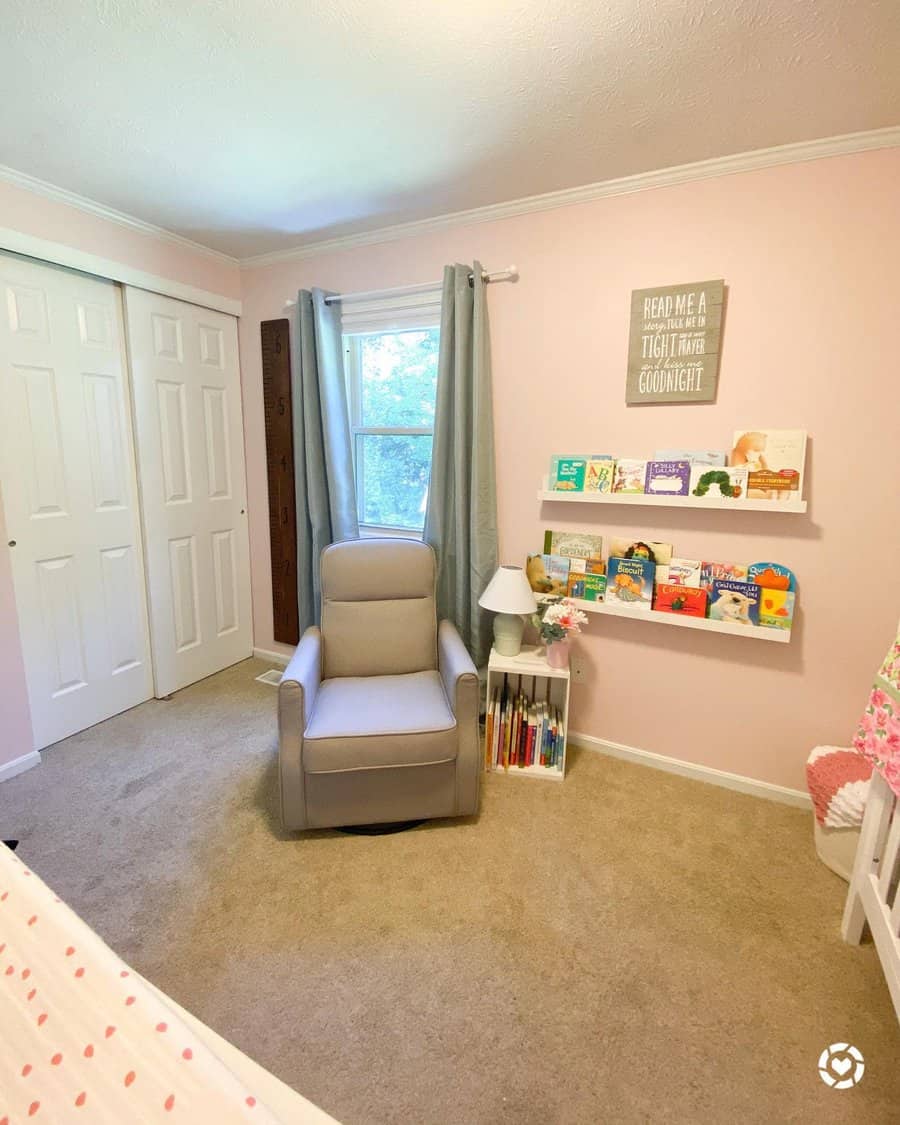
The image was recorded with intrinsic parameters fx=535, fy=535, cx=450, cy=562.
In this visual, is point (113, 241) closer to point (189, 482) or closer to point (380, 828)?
point (189, 482)

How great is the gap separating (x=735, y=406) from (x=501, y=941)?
193cm

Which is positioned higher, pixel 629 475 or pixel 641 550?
pixel 629 475

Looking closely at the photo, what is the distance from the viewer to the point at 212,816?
196 centimetres

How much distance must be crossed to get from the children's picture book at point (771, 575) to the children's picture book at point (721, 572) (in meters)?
0.02

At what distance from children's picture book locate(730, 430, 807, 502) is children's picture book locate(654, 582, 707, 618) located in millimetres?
413

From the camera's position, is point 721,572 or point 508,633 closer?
point 721,572

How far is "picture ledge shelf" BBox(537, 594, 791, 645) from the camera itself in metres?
1.94

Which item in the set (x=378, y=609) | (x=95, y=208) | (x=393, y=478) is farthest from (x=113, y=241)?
(x=378, y=609)

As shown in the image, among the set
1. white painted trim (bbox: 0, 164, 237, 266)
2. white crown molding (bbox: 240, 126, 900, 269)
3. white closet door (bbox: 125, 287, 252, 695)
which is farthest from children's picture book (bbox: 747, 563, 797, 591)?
white painted trim (bbox: 0, 164, 237, 266)

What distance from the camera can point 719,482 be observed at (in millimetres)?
1970

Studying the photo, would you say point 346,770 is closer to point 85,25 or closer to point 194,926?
point 194,926

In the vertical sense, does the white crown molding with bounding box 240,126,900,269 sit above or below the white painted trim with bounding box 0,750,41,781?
above

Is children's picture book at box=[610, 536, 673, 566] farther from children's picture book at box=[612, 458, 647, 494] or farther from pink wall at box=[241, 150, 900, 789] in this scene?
children's picture book at box=[612, 458, 647, 494]

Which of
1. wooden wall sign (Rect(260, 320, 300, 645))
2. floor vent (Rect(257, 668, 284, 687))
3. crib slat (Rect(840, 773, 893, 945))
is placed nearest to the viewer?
crib slat (Rect(840, 773, 893, 945))
